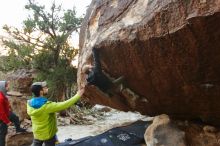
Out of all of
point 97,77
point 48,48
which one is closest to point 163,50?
point 97,77

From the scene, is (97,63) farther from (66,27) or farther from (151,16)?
(66,27)

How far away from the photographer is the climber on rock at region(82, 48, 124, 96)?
456 centimetres

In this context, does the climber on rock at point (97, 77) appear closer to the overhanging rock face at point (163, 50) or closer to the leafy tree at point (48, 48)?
the overhanging rock face at point (163, 50)

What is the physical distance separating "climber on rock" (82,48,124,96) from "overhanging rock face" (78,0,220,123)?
89 millimetres

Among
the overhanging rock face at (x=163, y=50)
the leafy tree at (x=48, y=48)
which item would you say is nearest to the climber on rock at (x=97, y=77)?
the overhanging rock face at (x=163, y=50)

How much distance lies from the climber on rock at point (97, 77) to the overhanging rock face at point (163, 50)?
0.09m

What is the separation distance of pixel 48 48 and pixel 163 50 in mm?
9780

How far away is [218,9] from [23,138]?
243 inches

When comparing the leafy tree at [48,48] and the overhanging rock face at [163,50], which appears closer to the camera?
the overhanging rock face at [163,50]

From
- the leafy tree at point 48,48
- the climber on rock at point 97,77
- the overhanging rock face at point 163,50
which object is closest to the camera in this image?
the overhanging rock face at point 163,50

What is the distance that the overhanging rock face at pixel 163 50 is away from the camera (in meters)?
3.48

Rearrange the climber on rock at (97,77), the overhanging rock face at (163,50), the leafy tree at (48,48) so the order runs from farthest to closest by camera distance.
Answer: the leafy tree at (48,48) < the climber on rock at (97,77) < the overhanging rock face at (163,50)

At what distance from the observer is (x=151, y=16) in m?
3.77

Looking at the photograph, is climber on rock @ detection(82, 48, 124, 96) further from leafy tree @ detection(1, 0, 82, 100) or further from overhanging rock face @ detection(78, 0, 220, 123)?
leafy tree @ detection(1, 0, 82, 100)
